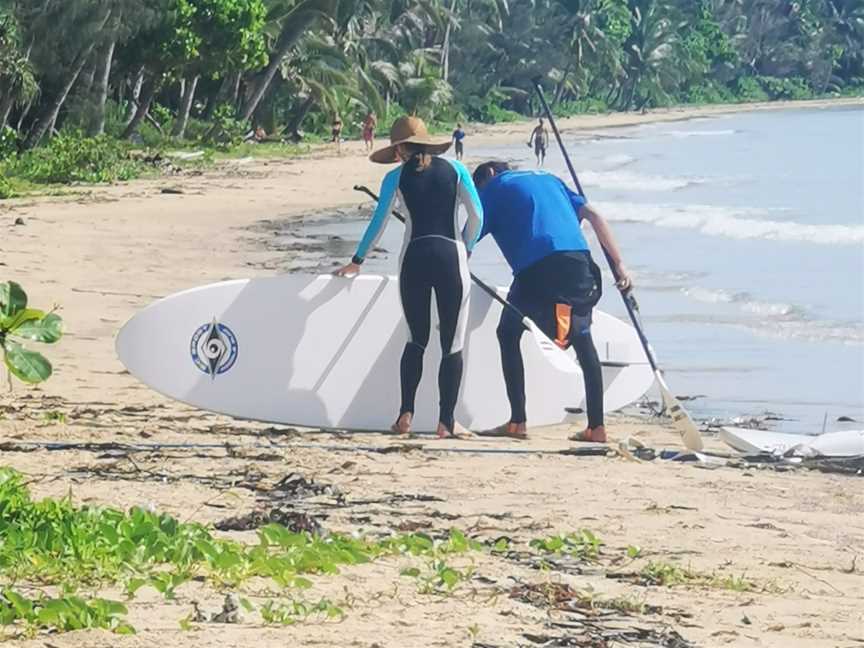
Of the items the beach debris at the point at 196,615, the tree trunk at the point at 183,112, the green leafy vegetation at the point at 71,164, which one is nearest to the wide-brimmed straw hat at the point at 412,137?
the beach debris at the point at 196,615

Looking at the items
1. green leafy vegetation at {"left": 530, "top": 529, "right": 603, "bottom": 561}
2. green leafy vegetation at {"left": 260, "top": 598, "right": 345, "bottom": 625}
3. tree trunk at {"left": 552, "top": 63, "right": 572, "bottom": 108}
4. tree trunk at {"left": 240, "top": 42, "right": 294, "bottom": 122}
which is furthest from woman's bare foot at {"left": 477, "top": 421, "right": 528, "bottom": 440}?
tree trunk at {"left": 552, "top": 63, "right": 572, "bottom": 108}

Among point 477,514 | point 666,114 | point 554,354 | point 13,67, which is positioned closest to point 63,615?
point 477,514

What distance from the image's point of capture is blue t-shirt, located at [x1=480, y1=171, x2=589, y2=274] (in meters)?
7.49

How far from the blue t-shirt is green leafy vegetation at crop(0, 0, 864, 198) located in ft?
23.5

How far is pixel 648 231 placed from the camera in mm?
23781

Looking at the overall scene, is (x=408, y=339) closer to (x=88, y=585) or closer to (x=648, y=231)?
(x=88, y=585)

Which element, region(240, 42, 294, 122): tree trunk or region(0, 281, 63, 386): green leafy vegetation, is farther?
region(240, 42, 294, 122): tree trunk

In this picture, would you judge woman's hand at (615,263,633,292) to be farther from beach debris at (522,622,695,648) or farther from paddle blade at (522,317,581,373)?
beach debris at (522,622,695,648)

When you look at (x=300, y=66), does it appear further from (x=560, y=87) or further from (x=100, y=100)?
(x=560, y=87)

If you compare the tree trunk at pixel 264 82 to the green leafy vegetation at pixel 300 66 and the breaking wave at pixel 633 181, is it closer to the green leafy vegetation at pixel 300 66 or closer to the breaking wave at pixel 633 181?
the green leafy vegetation at pixel 300 66

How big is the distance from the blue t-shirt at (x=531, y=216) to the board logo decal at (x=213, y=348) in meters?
1.33

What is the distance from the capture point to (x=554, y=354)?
26.6 feet

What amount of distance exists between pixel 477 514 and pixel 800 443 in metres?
2.46

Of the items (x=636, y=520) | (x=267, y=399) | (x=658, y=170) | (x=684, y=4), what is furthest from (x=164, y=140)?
(x=684, y=4)
